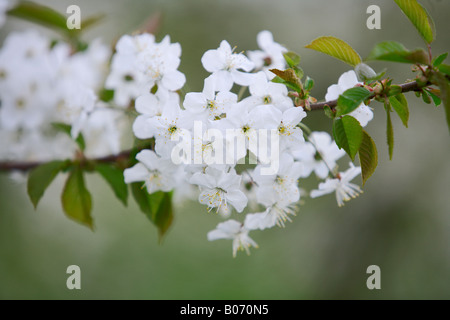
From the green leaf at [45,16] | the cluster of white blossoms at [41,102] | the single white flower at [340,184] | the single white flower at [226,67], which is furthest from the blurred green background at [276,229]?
the single white flower at [226,67]

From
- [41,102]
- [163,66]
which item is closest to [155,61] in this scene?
[163,66]

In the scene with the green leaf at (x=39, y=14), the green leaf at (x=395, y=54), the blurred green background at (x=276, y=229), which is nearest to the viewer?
the green leaf at (x=395, y=54)

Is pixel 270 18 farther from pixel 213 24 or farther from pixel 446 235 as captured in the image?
pixel 446 235

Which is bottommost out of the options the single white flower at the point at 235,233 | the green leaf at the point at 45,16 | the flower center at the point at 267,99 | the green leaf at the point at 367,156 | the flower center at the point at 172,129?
the single white flower at the point at 235,233

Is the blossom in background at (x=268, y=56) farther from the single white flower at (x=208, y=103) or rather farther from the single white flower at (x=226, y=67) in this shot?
the single white flower at (x=208, y=103)

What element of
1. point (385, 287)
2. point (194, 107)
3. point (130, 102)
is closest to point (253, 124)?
point (194, 107)

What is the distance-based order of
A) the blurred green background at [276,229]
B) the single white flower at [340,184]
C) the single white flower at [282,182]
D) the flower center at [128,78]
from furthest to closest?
the blurred green background at [276,229] → the flower center at [128,78] → the single white flower at [340,184] → the single white flower at [282,182]
